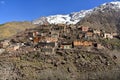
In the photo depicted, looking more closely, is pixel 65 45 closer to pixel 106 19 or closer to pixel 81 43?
pixel 81 43

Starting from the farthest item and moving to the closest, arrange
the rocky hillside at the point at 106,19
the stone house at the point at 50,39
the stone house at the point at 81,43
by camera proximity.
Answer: the rocky hillside at the point at 106,19
the stone house at the point at 50,39
the stone house at the point at 81,43

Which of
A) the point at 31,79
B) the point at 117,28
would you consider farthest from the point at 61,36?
the point at 117,28

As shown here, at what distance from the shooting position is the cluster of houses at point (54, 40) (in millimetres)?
75750

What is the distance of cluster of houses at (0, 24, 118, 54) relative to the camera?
75.8 metres

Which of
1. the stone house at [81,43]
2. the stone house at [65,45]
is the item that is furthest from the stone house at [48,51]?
the stone house at [81,43]

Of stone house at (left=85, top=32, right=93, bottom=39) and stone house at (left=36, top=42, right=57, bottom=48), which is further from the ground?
stone house at (left=85, top=32, right=93, bottom=39)

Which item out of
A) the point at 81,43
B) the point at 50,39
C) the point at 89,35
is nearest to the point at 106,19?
the point at 89,35

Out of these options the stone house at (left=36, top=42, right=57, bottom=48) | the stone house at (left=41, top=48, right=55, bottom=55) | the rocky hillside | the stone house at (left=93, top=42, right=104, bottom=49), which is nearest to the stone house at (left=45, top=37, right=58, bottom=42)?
the stone house at (left=36, top=42, right=57, bottom=48)

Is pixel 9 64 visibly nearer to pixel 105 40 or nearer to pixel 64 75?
A: pixel 64 75

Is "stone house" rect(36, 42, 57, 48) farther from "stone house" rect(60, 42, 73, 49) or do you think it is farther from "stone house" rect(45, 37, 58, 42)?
"stone house" rect(45, 37, 58, 42)

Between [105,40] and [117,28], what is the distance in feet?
161

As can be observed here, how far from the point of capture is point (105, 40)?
83000 mm

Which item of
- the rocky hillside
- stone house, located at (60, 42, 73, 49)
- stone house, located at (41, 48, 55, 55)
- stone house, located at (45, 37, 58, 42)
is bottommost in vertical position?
stone house, located at (41, 48, 55, 55)

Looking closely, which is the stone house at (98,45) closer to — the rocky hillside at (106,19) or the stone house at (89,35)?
the stone house at (89,35)
